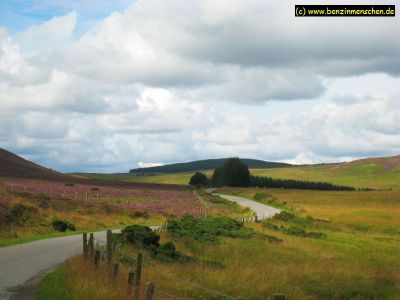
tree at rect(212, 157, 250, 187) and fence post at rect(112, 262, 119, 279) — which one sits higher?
tree at rect(212, 157, 250, 187)

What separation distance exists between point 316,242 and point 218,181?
148 metres

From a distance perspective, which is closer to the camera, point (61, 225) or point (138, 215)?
point (61, 225)

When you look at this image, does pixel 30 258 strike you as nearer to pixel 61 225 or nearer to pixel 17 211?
pixel 61 225

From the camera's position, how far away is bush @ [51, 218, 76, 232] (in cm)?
4084

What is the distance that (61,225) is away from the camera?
4119 cm

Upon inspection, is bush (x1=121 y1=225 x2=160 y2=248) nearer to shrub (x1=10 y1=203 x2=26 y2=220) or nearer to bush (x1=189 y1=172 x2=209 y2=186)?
shrub (x1=10 y1=203 x2=26 y2=220)

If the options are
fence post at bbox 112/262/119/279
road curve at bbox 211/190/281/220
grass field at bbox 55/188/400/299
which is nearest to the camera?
fence post at bbox 112/262/119/279

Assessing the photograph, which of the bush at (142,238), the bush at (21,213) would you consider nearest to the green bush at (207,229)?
the bush at (142,238)

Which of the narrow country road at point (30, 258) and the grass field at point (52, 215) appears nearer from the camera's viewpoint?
the narrow country road at point (30, 258)

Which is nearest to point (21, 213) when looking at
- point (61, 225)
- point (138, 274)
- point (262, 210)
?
point (61, 225)

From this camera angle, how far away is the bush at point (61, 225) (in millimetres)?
40844

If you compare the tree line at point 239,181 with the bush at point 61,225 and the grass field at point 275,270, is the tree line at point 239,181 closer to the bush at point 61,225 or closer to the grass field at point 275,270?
the grass field at point 275,270

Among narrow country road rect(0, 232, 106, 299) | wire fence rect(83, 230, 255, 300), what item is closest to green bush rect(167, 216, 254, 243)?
narrow country road rect(0, 232, 106, 299)

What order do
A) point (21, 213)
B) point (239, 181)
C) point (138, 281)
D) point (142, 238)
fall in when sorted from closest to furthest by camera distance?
point (138, 281) < point (142, 238) < point (21, 213) < point (239, 181)
